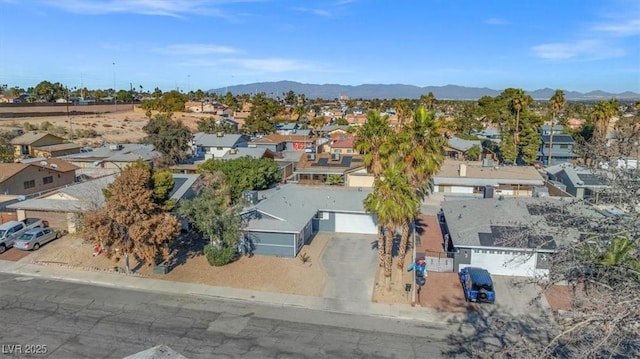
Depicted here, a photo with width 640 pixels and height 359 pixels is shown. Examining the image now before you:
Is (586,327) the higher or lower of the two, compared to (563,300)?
higher

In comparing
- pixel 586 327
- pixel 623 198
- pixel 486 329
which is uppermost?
pixel 623 198

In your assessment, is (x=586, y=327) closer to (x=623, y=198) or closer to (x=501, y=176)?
(x=623, y=198)

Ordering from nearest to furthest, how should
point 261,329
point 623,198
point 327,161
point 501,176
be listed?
point 623,198, point 261,329, point 501,176, point 327,161

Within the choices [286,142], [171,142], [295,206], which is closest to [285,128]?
[286,142]

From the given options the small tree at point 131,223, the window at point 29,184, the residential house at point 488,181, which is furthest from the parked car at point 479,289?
the window at point 29,184

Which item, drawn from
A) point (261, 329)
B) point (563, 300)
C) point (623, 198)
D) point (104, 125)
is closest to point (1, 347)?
point (261, 329)

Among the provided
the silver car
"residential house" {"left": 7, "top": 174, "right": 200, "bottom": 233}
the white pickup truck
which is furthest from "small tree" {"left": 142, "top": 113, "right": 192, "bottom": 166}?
the silver car

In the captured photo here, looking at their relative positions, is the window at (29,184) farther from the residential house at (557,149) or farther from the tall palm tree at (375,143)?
the residential house at (557,149)
